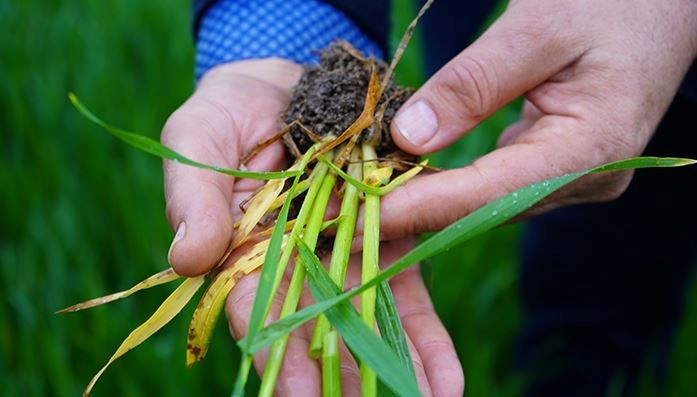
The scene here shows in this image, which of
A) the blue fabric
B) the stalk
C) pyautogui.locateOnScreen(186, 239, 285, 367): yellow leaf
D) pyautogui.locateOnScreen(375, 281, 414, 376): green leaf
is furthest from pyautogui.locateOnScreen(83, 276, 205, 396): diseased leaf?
the blue fabric

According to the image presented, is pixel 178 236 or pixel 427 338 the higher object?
pixel 178 236

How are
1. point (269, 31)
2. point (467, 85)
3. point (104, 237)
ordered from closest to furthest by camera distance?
1. point (467, 85)
2. point (269, 31)
3. point (104, 237)

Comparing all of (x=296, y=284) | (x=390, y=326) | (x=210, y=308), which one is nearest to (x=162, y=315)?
(x=210, y=308)

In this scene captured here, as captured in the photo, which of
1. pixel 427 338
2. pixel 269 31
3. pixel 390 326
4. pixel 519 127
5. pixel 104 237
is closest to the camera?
pixel 390 326

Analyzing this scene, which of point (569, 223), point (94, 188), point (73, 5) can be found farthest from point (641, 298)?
point (73, 5)

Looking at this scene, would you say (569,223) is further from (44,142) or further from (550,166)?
(44,142)

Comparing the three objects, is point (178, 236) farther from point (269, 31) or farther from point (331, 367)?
point (269, 31)

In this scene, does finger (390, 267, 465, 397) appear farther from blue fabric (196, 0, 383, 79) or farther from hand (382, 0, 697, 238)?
blue fabric (196, 0, 383, 79)
